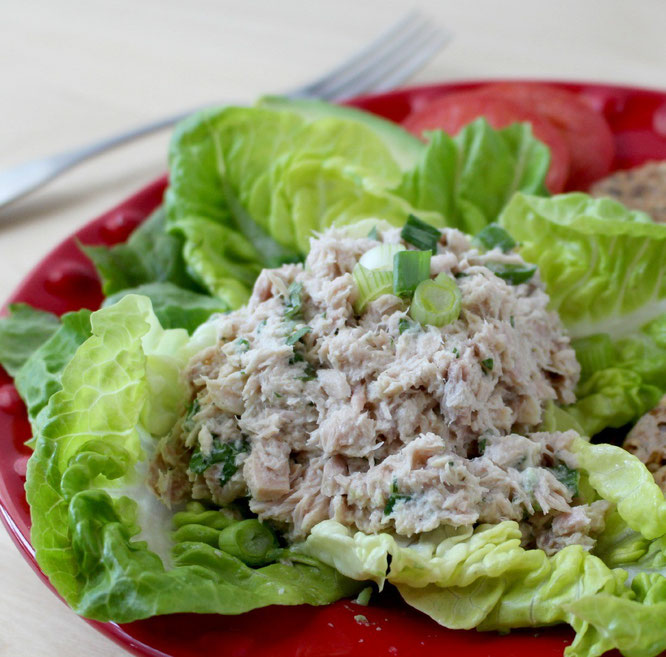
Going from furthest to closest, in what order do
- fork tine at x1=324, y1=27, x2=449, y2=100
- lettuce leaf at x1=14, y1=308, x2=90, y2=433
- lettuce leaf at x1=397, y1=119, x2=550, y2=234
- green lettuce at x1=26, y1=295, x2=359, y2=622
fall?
fork tine at x1=324, y1=27, x2=449, y2=100 → lettuce leaf at x1=397, y1=119, x2=550, y2=234 → lettuce leaf at x1=14, y1=308, x2=90, y2=433 → green lettuce at x1=26, y1=295, x2=359, y2=622

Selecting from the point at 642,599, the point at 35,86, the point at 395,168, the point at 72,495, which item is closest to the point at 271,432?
the point at 72,495

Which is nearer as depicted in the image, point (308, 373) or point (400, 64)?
point (308, 373)

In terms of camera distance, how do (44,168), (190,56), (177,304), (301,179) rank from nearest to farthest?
1. (177,304)
2. (301,179)
3. (44,168)
4. (190,56)

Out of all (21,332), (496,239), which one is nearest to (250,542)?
(21,332)

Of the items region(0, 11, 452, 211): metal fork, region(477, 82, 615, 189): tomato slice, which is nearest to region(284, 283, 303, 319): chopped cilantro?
region(477, 82, 615, 189): tomato slice

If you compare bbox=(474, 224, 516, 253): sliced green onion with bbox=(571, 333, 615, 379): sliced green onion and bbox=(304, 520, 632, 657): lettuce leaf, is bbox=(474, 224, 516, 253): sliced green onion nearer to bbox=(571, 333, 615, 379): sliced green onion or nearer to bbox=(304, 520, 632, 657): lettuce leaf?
bbox=(571, 333, 615, 379): sliced green onion

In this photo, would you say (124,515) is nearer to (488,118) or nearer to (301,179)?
(301,179)

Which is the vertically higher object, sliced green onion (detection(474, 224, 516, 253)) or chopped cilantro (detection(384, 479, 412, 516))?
sliced green onion (detection(474, 224, 516, 253))
